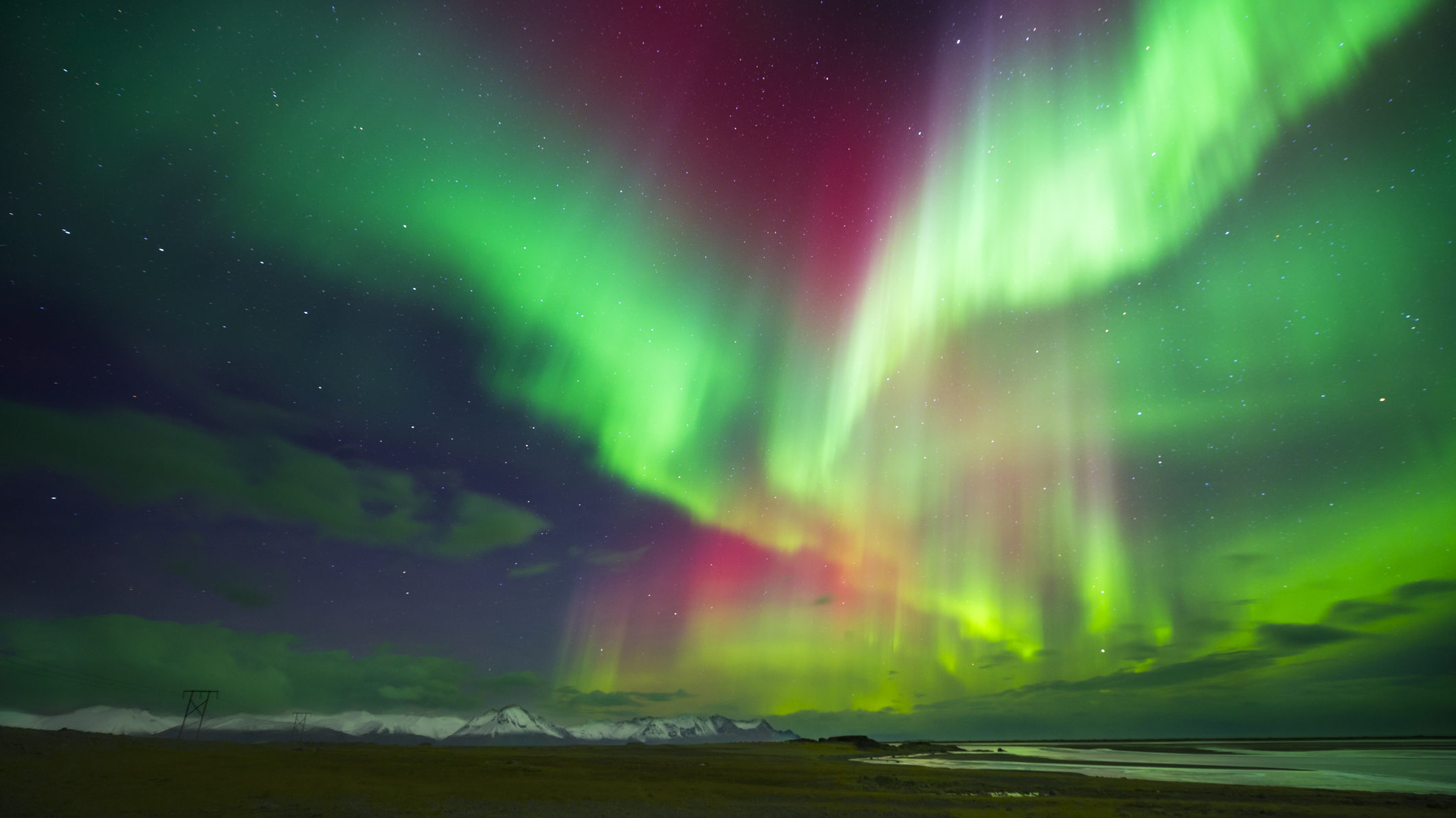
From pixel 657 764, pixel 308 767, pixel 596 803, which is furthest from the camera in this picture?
pixel 657 764

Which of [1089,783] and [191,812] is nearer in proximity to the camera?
[191,812]

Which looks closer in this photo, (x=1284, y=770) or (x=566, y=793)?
(x=566, y=793)

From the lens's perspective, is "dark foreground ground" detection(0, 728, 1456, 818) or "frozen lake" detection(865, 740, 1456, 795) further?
"frozen lake" detection(865, 740, 1456, 795)

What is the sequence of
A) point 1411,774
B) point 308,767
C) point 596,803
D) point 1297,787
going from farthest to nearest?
point 1411,774 → point 308,767 → point 1297,787 → point 596,803

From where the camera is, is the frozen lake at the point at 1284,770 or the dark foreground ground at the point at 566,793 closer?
the dark foreground ground at the point at 566,793

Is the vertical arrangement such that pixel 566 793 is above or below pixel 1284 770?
above

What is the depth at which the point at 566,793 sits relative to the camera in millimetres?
34531

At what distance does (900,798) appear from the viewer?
32.9 metres

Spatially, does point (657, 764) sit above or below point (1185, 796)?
below

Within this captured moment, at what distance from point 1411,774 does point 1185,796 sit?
40548 mm

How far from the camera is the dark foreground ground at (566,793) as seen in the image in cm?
2589

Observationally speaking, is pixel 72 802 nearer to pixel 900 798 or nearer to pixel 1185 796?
pixel 900 798

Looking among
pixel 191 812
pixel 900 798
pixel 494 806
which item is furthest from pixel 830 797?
pixel 191 812

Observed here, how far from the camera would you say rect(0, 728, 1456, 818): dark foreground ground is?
84.9 ft
